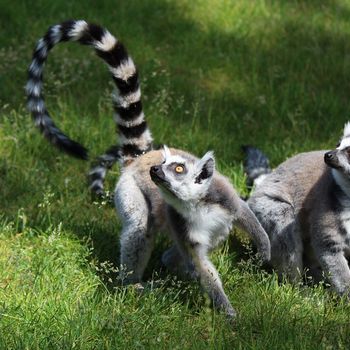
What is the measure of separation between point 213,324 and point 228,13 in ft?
17.4

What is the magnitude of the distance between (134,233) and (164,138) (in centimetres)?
200

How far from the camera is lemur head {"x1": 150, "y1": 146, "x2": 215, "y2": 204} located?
500cm

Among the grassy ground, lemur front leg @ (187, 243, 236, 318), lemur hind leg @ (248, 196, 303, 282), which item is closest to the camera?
the grassy ground

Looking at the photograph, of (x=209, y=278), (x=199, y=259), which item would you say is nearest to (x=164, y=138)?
(x=199, y=259)

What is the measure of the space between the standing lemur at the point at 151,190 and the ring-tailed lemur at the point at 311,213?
335 millimetres

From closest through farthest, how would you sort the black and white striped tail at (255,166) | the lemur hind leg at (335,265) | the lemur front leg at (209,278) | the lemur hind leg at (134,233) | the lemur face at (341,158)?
the lemur front leg at (209,278) < the lemur face at (341,158) < the lemur hind leg at (335,265) < the lemur hind leg at (134,233) < the black and white striped tail at (255,166)

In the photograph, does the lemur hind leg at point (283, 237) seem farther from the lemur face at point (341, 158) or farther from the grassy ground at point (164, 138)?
the lemur face at point (341, 158)

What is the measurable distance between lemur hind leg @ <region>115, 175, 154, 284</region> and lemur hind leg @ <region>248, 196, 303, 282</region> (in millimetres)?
816

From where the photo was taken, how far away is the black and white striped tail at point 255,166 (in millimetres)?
6339

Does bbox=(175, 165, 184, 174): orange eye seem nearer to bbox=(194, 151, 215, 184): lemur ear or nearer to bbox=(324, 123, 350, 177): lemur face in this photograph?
bbox=(194, 151, 215, 184): lemur ear

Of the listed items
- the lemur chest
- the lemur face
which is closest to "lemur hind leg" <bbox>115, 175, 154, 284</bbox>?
the lemur chest

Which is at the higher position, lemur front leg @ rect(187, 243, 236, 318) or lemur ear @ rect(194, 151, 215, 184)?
lemur ear @ rect(194, 151, 215, 184)

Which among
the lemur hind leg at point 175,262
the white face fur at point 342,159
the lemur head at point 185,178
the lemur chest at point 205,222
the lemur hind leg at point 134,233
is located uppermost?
the white face fur at point 342,159

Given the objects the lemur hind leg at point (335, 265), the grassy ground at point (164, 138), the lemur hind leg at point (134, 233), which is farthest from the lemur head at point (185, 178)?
the lemur hind leg at point (335, 265)
